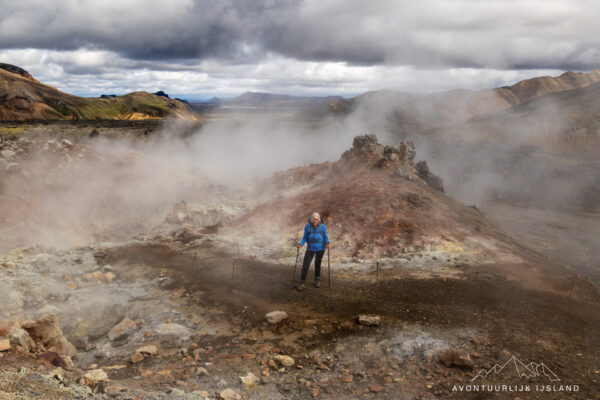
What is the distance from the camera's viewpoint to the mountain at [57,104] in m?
72.9

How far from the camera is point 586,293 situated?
25.7 ft

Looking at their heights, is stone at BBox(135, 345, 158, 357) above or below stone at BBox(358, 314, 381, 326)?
below

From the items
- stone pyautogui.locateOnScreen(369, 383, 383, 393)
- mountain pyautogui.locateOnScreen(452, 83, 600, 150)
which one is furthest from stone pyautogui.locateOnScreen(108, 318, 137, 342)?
mountain pyautogui.locateOnScreen(452, 83, 600, 150)

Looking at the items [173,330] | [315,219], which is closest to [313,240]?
[315,219]

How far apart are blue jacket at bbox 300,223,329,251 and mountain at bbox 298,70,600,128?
221 feet

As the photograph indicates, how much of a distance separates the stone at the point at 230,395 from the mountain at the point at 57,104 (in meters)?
82.6

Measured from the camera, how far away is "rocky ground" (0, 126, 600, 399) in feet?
16.0

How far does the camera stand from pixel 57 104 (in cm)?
8238

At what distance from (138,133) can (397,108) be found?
191 ft

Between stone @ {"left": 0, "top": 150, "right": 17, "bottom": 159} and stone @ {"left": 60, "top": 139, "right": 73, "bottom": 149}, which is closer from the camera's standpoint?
stone @ {"left": 0, "top": 150, "right": 17, "bottom": 159}

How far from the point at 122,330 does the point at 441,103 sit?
3843 inches

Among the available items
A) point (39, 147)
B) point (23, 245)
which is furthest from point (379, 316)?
point (39, 147)

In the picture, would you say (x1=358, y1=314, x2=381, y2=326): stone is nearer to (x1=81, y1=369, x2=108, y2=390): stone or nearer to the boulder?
(x1=81, y1=369, x2=108, y2=390): stone

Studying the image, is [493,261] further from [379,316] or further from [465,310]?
[379,316]
